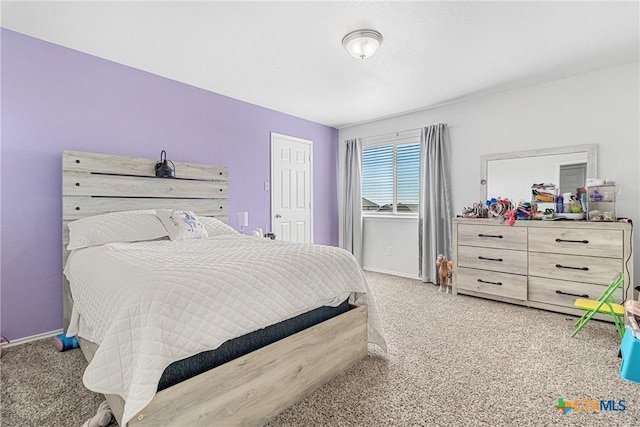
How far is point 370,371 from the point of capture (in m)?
1.97

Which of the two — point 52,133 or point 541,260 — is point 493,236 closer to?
point 541,260

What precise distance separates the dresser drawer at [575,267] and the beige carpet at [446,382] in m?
0.40

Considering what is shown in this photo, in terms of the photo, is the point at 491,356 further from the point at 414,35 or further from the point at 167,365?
the point at 414,35

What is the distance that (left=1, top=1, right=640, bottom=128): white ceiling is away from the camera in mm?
2133

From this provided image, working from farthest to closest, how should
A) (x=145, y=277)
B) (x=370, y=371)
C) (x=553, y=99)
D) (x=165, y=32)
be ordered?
(x=553, y=99), (x=165, y=32), (x=370, y=371), (x=145, y=277)

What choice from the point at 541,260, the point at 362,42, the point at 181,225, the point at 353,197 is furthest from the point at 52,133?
the point at 541,260

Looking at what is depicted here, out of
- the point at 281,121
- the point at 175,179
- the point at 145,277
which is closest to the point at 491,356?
the point at 145,277

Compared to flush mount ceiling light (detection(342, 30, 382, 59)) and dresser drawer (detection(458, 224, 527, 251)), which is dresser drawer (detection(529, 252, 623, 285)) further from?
flush mount ceiling light (detection(342, 30, 382, 59))

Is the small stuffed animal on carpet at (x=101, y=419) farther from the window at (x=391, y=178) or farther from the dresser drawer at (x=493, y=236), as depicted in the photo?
the window at (x=391, y=178)

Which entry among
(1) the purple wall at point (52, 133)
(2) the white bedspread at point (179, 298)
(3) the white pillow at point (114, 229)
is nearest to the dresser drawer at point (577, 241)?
(2) the white bedspread at point (179, 298)

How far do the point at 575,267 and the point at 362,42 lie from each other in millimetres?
2727

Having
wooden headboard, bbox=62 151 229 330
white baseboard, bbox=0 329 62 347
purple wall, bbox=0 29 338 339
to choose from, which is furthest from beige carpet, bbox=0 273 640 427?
wooden headboard, bbox=62 151 229 330

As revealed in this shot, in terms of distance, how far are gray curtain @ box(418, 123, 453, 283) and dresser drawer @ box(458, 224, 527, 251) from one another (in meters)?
0.51

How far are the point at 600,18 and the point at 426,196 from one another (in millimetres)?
2397
